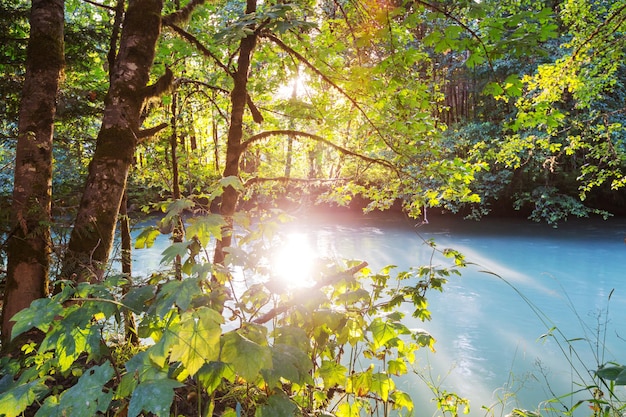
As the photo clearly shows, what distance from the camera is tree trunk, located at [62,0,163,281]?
2256 mm

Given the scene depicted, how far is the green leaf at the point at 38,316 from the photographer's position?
3.01 feet

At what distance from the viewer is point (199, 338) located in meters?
0.92

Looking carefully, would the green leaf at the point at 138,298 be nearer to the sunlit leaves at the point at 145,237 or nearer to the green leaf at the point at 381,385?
the sunlit leaves at the point at 145,237

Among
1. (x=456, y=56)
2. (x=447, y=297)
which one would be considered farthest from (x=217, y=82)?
(x=456, y=56)

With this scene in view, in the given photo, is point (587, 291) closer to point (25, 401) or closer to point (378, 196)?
point (378, 196)

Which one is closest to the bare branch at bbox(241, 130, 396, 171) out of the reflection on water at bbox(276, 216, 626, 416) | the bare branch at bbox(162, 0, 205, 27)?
the reflection on water at bbox(276, 216, 626, 416)

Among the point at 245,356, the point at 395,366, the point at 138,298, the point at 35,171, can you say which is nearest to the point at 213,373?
the point at 245,356

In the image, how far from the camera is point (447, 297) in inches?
316

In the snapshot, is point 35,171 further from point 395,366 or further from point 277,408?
point 395,366

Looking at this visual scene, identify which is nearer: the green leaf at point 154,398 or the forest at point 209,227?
the green leaf at point 154,398

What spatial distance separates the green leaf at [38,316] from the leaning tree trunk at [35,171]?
175 centimetres

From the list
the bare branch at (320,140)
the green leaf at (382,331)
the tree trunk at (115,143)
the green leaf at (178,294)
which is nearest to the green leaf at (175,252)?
the green leaf at (178,294)

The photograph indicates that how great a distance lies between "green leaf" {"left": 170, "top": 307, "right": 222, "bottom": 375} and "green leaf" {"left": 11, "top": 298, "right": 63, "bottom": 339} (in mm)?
348

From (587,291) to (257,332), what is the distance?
976 centimetres
